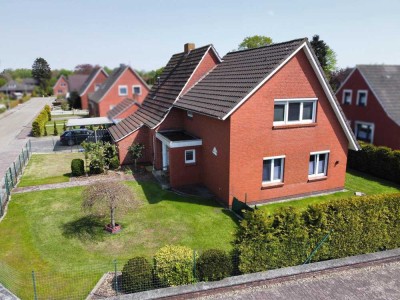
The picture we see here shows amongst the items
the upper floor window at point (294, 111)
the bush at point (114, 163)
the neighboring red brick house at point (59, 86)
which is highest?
the neighboring red brick house at point (59, 86)

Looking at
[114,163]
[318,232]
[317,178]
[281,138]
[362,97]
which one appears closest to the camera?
[318,232]

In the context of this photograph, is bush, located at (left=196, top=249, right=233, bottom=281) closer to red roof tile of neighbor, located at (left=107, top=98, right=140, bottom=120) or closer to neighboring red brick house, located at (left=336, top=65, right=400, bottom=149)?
neighboring red brick house, located at (left=336, top=65, right=400, bottom=149)

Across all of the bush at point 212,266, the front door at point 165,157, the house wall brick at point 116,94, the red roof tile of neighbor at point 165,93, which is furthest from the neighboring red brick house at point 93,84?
the bush at point 212,266

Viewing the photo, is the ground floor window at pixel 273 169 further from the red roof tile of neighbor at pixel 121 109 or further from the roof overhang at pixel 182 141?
the red roof tile of neighbor at pixel 121 109

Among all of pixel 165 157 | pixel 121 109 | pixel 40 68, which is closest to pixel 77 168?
pixel 165 157

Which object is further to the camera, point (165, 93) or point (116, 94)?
point (116, 94)

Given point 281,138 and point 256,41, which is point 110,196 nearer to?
point 281,138

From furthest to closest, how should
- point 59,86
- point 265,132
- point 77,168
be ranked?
point 59,86
point 77,168
point 265,132
